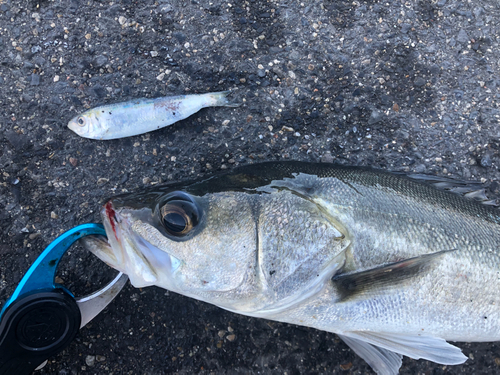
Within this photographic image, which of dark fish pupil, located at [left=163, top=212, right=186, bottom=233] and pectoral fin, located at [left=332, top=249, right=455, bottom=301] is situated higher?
dark fish pupil, located at [left=163, top=212, right=186, bottom=233]

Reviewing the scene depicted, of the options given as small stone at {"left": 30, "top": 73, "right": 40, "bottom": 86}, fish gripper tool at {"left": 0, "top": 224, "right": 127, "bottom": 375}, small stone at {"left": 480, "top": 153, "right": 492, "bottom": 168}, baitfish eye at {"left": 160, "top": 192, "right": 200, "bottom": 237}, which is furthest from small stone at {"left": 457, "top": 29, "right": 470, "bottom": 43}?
small stone at {"left": 30, "top": 73, "right": 40, "bottom": 86}

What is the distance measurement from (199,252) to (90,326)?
1.23 meters

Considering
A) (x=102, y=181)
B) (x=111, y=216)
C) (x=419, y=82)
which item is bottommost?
(x=102, y=181)

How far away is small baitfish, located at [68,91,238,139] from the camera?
7.79 ft

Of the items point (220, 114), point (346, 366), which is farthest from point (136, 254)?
point (346, 366)

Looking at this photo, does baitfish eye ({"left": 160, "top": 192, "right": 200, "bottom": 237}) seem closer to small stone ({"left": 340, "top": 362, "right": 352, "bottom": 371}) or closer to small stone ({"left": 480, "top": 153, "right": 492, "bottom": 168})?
small stone ({"left": 340, "top": 362, "right": 352, "bottom": 371})

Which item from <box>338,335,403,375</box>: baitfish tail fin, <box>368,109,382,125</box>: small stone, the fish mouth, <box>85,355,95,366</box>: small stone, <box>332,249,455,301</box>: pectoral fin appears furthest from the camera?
<box>368,109,382,125</box>: small stone

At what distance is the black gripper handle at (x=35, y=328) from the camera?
1.81 m

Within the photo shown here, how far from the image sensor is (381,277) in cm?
180

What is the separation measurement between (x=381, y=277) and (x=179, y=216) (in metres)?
1.13

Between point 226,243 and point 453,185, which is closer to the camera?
point 226,243

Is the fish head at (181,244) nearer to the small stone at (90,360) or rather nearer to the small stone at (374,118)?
the small stone at (90,360)

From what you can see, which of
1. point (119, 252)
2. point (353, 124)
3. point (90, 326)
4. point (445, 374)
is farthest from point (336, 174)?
point (90, 326)

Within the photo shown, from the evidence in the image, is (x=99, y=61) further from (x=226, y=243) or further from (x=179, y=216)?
(x=226, y=243)
